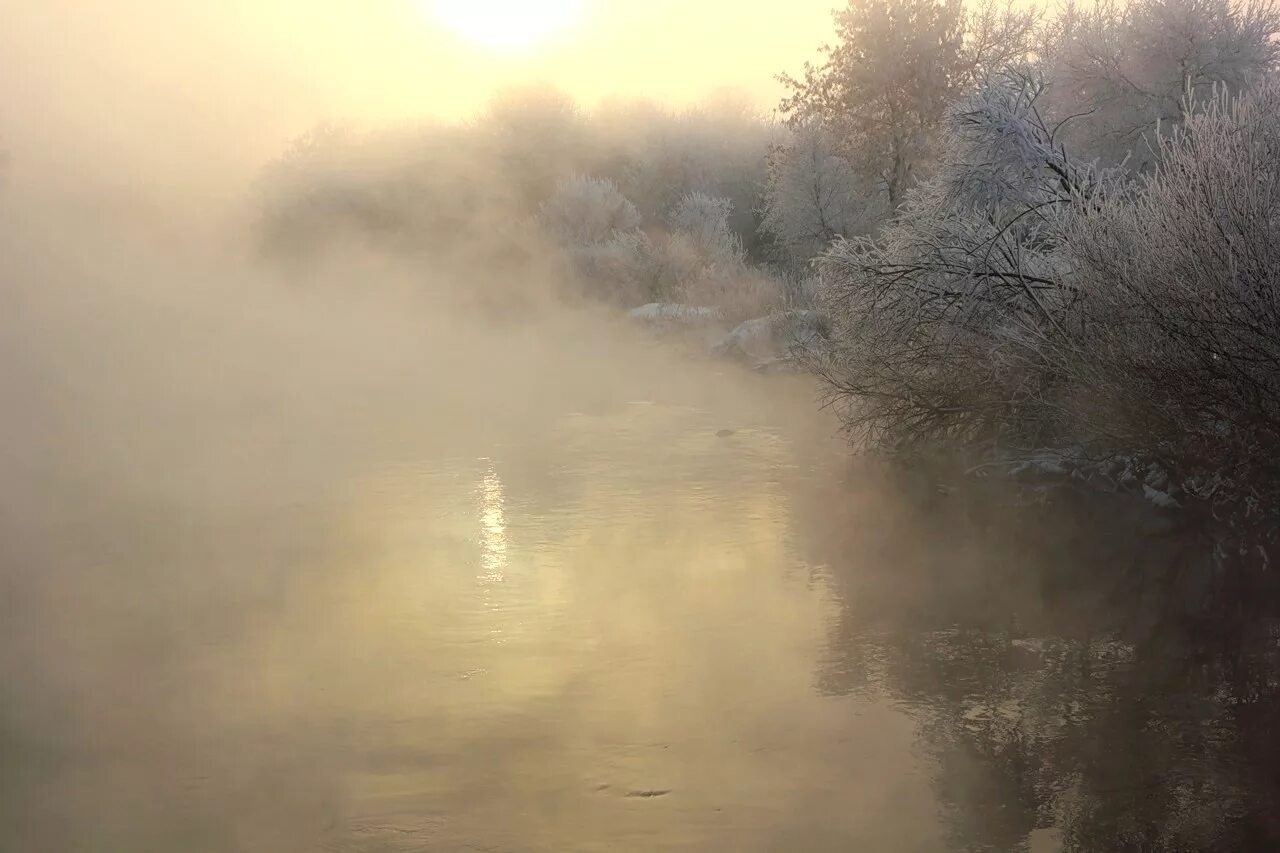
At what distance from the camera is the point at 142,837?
5574 mm

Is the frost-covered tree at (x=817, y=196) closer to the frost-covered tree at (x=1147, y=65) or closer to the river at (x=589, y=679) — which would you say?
the frost-covered tree at (x=1147, y=65)

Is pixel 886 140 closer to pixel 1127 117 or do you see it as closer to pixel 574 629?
pixel 1127 117

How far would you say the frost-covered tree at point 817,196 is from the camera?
1008 inches

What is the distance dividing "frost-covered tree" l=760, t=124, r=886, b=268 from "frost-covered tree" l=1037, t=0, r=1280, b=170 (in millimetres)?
6251

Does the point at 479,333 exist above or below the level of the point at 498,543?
above

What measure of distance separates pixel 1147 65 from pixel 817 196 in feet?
26.6

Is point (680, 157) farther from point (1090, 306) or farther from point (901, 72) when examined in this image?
point (1090, 306)

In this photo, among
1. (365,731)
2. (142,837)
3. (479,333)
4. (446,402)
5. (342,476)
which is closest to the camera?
(142,837)

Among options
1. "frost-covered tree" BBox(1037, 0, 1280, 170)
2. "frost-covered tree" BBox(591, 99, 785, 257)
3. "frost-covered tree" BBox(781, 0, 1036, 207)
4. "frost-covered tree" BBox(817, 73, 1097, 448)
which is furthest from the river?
"frost-covered tree" BBox(591, 99, 785, 257)

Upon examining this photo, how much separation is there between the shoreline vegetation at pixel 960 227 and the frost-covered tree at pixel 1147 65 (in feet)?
0.16

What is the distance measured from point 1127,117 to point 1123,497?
10.2m

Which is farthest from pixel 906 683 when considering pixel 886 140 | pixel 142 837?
pixel 886 140

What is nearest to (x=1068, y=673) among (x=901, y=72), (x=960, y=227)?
(x=960, y=227)

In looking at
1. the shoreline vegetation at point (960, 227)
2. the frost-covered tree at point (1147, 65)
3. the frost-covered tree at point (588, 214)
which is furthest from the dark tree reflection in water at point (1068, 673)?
the frost-covered tree at point (588, 214)
